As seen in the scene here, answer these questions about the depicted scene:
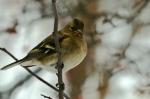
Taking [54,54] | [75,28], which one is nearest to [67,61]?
[54,54]

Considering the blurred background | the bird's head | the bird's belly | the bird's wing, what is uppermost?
the blurred background

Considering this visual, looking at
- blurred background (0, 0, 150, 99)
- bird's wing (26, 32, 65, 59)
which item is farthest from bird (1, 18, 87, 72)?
blurred background (0, 0, 150, 99)

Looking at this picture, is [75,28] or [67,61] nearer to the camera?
[67,61]

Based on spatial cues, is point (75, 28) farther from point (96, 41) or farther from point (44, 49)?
point (96, 41)

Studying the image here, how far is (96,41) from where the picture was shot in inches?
172

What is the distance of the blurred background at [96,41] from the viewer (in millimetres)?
4121

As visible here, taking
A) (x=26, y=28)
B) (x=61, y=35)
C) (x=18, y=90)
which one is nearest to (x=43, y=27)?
(x=26, y=28)

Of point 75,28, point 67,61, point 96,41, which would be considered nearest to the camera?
point 67,61

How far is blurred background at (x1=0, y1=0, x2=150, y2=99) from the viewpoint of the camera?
162 inches

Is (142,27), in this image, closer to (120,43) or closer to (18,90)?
(120,43)

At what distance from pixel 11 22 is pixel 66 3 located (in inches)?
21.6

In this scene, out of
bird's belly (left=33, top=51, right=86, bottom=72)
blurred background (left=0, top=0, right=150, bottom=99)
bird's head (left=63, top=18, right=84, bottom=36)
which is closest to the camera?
bird's belly (left=33, top=51, right=86, bottom=72)

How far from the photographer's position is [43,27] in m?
4.51

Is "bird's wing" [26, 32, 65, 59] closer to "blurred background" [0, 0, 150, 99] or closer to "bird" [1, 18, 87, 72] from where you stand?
"bird" [1, 18, 87, 72]
